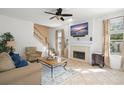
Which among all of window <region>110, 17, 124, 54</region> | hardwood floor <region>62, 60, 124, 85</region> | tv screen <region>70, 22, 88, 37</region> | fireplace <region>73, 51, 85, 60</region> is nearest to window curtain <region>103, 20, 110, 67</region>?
window <region>110, 17, 124, 54</region>

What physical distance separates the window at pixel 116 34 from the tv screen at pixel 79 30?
141 centimetres

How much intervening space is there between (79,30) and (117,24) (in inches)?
81.1

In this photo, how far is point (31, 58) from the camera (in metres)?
5.39

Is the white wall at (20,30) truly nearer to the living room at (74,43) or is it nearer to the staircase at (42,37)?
the living room at (74,43)

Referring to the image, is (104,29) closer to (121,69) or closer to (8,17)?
(121,69)

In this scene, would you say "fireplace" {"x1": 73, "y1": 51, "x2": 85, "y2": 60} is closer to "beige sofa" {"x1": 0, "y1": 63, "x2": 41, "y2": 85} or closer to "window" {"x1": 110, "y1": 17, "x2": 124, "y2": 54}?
"window" {"x1": 110, "y1": 17, "x2": 124, "y2": 54}

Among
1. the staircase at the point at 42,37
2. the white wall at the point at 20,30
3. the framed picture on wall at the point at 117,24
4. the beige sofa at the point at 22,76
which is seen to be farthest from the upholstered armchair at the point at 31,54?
the framed picture on wall at the point at 117,24

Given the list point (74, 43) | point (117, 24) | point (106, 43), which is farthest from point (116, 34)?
point (74, 43)

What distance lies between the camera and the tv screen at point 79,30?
5.55m

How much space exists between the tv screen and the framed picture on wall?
138cm

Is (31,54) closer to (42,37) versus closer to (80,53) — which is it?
(80,53)

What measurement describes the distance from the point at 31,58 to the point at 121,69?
14.1 feet
